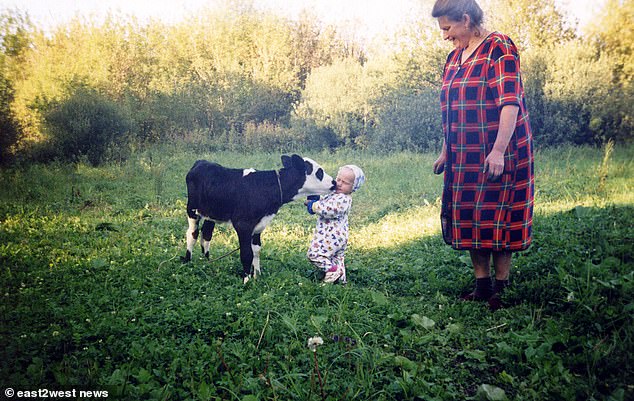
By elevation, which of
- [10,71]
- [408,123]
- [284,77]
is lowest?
[408,123]

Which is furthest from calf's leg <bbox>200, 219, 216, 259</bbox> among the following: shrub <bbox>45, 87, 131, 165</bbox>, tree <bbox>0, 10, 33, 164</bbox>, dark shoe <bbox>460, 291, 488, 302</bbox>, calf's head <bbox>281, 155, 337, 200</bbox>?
dark shoe <bbox>460, 291, 488, 302</bbox>

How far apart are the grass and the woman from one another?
0.54 metres

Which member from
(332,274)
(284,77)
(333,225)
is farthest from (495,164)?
(284,77)

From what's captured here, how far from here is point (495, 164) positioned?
3305 mm

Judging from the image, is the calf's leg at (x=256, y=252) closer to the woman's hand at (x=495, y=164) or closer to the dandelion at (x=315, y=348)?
the dandelion at (x=315, y=348)

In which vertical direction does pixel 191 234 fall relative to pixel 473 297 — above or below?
above

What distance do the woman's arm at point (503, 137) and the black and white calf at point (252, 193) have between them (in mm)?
1735

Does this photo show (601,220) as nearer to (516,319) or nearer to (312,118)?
(516,319)

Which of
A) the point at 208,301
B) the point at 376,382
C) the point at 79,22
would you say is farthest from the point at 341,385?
the point at 79,22

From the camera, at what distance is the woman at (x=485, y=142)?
336 centimetres

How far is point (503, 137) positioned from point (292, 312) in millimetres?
1994

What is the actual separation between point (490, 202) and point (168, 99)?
534cm

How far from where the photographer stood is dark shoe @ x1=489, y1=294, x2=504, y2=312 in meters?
3.65

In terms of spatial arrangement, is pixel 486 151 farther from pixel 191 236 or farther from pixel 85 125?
pixel 85 125
